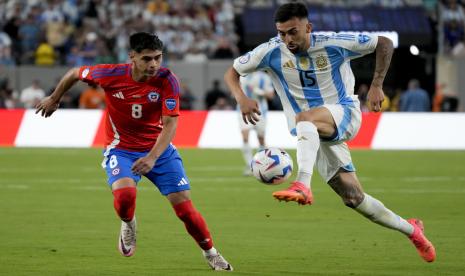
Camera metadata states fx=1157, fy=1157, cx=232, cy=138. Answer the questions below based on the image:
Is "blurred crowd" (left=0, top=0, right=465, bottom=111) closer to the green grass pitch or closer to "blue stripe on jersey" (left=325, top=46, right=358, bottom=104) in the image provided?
the green grass pitch

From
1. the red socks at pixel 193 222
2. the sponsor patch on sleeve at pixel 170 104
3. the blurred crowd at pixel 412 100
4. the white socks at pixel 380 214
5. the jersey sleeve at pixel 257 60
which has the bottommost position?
the blurred crowd at pixel 412 100

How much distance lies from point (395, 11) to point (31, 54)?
34.6 feet

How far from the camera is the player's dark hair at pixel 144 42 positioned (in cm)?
995

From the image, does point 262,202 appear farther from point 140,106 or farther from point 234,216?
point 140,106

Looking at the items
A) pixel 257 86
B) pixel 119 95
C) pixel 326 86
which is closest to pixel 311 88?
pixel 326 86

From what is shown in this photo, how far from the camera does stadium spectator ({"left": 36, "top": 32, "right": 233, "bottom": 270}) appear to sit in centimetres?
1005

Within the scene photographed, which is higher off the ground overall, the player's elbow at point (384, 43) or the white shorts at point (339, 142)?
the player's elbow at point (384, 43)

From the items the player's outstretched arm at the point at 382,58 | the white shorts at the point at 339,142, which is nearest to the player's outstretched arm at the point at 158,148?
the white shorts at the point at 339,142

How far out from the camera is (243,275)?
10.1m

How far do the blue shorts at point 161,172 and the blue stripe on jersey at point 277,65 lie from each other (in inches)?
45.8

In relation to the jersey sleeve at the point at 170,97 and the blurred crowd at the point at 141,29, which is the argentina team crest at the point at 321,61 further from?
the blurred crowd at the point at 141,29

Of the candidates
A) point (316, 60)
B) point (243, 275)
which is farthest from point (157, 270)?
point (316, 60)

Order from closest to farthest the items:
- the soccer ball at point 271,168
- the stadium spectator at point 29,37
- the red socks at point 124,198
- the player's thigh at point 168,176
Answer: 1. the soccer ball at point 271,168
2. the red socks at point 124,198
3. the player's thigh at point 168,176
4. the stadium spectator at point 29,37

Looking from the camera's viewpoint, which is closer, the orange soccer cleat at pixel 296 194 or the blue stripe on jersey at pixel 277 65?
the orange soccer cleat at pixel 296 194
